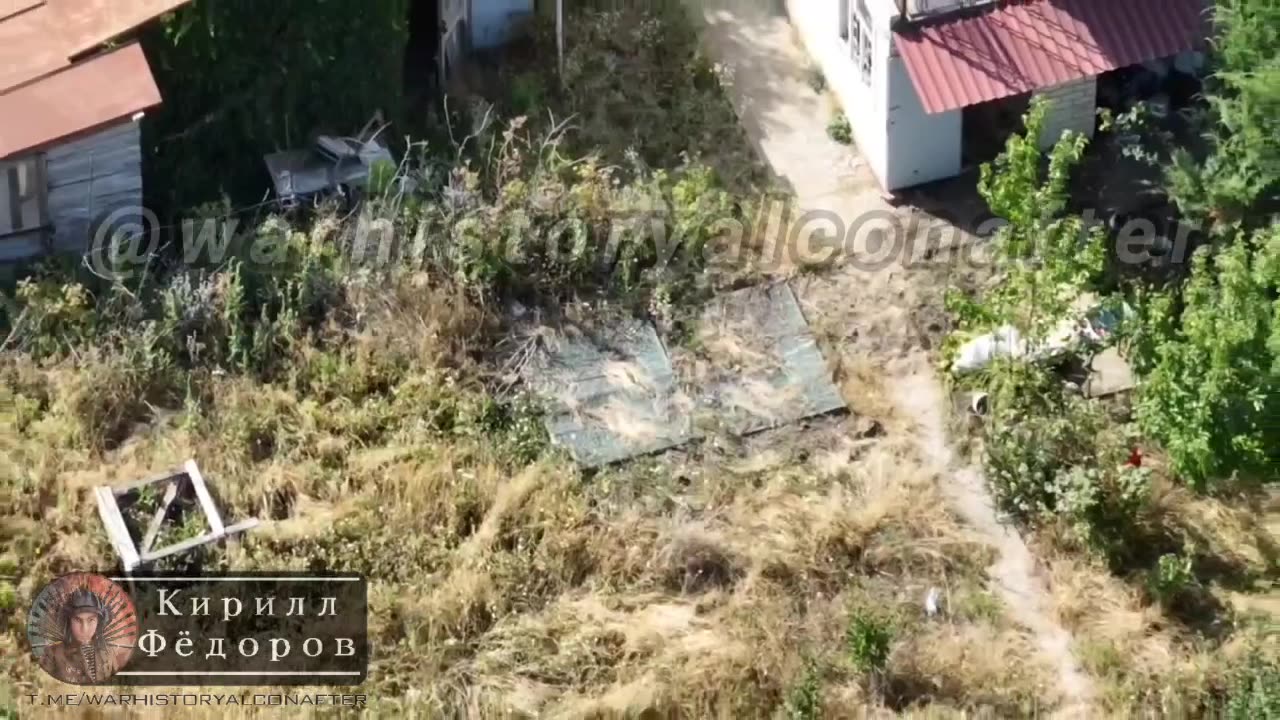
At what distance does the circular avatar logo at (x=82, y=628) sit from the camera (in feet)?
53.0

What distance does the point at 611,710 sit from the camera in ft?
51.5

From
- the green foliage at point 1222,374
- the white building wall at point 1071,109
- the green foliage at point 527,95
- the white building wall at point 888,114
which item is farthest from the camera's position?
the green foliage at point 527,95

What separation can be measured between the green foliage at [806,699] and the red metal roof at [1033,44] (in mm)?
6379

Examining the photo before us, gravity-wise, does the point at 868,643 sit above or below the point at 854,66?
below

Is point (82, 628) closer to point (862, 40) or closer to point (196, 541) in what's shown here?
point (196, 541)

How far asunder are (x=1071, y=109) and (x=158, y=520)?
10.7m

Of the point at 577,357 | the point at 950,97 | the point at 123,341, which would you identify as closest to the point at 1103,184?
the point at 950,97

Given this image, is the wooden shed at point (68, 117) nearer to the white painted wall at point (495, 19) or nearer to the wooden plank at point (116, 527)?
the wooden plank at point (116, 527)

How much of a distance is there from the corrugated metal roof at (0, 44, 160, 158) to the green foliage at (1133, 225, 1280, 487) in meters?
10.0

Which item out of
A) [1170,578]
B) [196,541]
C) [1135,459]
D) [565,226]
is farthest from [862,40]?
[196,541]

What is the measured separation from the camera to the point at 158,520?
16922 millimetres

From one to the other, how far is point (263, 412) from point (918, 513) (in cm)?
639

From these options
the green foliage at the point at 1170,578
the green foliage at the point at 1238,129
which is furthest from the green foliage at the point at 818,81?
the green foliage at the point at 1170,578

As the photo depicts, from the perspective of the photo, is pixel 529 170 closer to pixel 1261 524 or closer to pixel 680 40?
pixel 680 40
